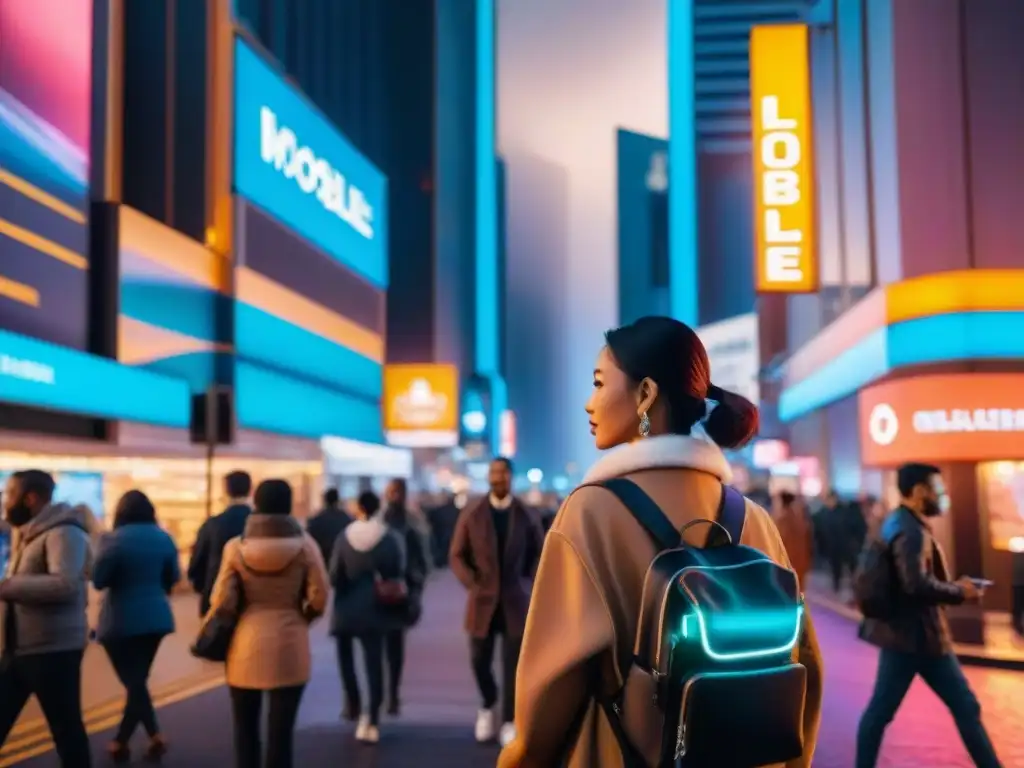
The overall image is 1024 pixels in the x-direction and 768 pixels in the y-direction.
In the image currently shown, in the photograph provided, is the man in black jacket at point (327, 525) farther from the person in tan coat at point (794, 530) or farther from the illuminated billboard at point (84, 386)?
the person in tan coat at point (794, 530)

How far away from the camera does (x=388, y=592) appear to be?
8.27 meters

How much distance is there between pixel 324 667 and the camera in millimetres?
11625

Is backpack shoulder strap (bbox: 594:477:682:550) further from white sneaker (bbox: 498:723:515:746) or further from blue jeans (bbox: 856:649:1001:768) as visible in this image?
white sneaker (bbox: 498:723:515:746)

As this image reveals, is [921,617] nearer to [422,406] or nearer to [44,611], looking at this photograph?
[44,611]

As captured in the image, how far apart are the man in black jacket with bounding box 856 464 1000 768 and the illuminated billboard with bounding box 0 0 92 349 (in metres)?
11.8

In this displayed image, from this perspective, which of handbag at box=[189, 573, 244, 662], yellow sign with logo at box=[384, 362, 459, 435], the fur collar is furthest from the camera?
yellow sign with logo at box=[384, 362, 459, 435]

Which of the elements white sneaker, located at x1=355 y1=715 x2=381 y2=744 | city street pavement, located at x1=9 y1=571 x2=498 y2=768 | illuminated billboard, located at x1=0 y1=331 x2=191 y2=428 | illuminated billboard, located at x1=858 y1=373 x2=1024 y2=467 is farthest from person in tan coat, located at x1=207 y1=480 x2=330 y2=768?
illuminated billboard, located at x1=858 y1=373 x2=1024 y2=467

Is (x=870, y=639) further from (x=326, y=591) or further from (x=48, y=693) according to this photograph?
(x=48, y=693)

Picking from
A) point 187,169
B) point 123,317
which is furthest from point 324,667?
point 187,169

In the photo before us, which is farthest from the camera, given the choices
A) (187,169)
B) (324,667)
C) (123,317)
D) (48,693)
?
(187,169)

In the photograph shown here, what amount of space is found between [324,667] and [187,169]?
45.0 ft

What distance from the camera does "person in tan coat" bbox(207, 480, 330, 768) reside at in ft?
18.3

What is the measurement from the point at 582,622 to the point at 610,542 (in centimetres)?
16

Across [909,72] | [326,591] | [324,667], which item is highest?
[909,72]
